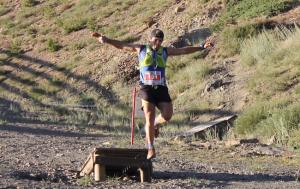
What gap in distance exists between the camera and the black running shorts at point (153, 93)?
34.4 ft

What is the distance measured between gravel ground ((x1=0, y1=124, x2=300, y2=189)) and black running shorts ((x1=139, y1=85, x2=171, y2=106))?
103cm

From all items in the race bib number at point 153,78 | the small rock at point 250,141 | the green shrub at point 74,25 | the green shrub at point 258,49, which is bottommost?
the small rock at point 250,141

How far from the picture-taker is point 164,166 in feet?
38.0

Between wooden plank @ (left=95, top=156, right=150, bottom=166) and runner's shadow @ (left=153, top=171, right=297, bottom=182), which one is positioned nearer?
wooden plank @ (left=95, top=156, right=150, bottom=166)

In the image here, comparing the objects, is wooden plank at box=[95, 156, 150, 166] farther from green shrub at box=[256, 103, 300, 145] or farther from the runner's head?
green shrub at box=[256, 103, 300, 145]

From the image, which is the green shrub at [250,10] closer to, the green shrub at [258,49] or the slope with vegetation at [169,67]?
the slope with vegetation at [169,67]

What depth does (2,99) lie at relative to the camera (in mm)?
30188

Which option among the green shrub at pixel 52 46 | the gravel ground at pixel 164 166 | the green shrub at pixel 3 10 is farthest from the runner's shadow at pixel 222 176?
the green shrub at pixel 3 10

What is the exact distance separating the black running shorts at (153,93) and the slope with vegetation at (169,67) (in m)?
5.02

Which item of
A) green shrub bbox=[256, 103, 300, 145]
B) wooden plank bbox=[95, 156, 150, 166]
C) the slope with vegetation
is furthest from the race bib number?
green shrub bbox=[256, 103, 300, 145]

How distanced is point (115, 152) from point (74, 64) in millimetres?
22779

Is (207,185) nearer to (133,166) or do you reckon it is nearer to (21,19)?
(133,166)

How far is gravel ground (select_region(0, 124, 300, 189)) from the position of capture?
9.74 metres

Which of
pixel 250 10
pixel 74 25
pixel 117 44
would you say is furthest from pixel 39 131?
pixel 74 25
